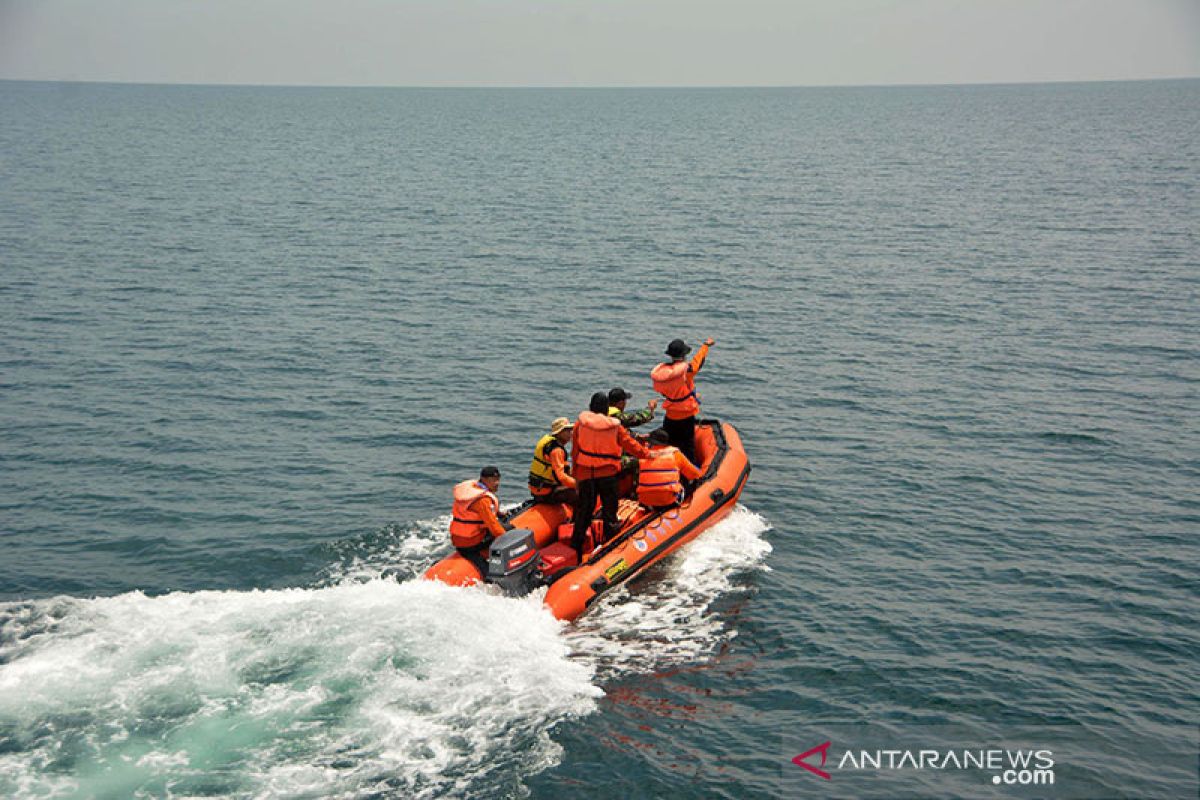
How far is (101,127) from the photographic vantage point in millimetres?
125125

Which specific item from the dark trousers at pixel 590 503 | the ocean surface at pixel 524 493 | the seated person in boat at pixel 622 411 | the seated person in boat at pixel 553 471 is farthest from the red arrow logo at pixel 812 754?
the seated person in boat at pixel 622 411

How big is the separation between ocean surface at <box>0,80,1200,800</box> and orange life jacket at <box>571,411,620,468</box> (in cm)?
216

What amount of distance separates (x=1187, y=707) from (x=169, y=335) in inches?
1061

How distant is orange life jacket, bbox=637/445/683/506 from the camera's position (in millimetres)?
17266

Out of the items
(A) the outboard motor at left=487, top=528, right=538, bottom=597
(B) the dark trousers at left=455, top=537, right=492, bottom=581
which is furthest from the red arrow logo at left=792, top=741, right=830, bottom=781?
(B) the dark trousers at left=455, top=537, right=492, bottom=581

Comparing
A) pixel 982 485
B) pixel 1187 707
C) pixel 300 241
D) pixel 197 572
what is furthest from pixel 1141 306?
pixel 300 241

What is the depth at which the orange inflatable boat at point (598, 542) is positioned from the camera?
50.9 ft

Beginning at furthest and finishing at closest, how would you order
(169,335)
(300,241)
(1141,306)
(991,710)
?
(300,241), (1141,306), (169,335), (991,710)

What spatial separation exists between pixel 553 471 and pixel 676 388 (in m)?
2.96

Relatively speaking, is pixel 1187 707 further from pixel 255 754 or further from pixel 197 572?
pixel 197 572

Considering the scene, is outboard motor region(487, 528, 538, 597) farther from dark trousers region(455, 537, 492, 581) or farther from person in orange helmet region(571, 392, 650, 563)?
person in orange helmet region(571, 392, 650, 563)

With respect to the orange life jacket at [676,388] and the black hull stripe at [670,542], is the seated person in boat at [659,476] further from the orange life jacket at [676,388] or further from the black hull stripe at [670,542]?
the orange life jacket at [676,388]

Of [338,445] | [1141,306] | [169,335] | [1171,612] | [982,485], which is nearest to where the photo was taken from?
[1171,612]

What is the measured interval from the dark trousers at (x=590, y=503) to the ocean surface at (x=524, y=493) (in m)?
1.24
